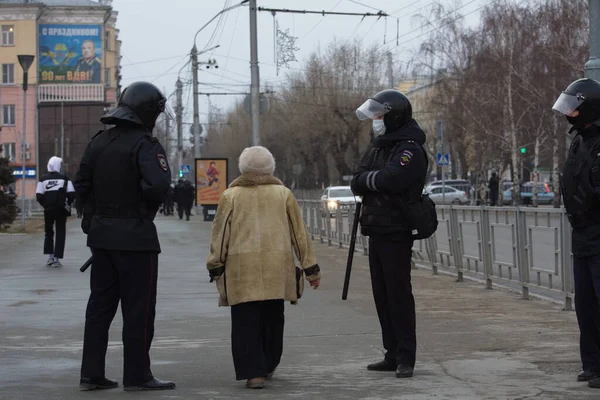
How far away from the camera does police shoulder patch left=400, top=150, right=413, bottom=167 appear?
7715 millimetres

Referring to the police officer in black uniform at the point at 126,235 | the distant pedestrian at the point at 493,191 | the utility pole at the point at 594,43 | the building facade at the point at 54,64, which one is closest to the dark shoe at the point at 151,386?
the police officer in black uniform at the point at 126,235

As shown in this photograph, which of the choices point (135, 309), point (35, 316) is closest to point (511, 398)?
point (135, 309)

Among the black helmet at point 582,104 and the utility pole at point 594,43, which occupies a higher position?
the utility pole at point 594,43

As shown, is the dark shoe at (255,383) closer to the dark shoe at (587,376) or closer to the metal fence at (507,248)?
the dark shoe at (587,376)

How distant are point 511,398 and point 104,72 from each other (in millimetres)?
87237

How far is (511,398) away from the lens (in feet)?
22.6

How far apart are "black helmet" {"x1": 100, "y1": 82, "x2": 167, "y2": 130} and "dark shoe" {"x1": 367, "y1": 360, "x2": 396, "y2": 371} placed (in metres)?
2.23

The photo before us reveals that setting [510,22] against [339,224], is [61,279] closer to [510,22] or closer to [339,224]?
[339,224]

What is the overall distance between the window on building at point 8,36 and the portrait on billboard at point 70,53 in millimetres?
2038

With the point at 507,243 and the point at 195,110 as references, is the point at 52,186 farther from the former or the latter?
the point at 195,110

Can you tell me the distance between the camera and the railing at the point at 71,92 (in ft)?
288

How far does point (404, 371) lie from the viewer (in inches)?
303

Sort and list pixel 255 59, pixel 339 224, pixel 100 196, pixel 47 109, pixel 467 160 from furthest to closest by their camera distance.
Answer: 1. pixel 47 109
2. pixel 467 160
3. pixel 255 59
4. pixel 339 224
5. pixel 100 196

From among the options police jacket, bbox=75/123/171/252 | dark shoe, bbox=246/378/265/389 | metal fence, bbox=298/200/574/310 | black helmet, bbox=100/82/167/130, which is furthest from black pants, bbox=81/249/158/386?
metal fence, bbox=298/200/574/310
